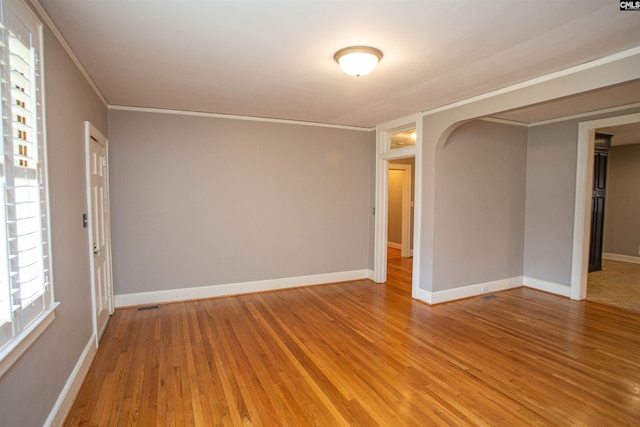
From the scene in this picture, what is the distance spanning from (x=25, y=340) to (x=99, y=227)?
6.76 ft

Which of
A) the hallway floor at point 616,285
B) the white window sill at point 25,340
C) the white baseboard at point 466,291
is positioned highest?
the white window sill at point 25,340

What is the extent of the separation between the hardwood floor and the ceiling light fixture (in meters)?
2.39

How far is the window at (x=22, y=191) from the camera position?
1.41 meters

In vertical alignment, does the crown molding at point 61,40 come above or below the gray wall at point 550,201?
above

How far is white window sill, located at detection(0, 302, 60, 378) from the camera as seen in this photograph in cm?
135

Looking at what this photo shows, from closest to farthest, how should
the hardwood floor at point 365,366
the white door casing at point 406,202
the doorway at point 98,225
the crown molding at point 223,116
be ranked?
the hardwood floor at point 365,366 < the doorway at point 98,225 < the crown molding at point 223,116 < the white door casing at point 406,202

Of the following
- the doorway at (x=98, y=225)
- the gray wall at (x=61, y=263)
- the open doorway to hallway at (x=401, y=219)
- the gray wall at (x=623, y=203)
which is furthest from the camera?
the gray wall at (x=623, y=203)

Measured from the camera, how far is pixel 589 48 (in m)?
2.35

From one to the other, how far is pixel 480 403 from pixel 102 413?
2.53m

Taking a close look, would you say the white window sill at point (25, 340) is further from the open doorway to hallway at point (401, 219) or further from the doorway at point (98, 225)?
the open doorway to hallway at point (401, 219)

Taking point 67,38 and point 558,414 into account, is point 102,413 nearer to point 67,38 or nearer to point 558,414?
point 67,38

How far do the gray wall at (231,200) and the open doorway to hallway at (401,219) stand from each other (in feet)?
4.26

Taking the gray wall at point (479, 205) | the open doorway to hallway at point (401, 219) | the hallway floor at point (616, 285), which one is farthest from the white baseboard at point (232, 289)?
the hallway floor at point (616, 285)

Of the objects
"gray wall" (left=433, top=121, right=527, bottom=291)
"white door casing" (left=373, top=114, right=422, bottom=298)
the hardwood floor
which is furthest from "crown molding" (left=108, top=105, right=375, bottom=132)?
the hardwood floor
